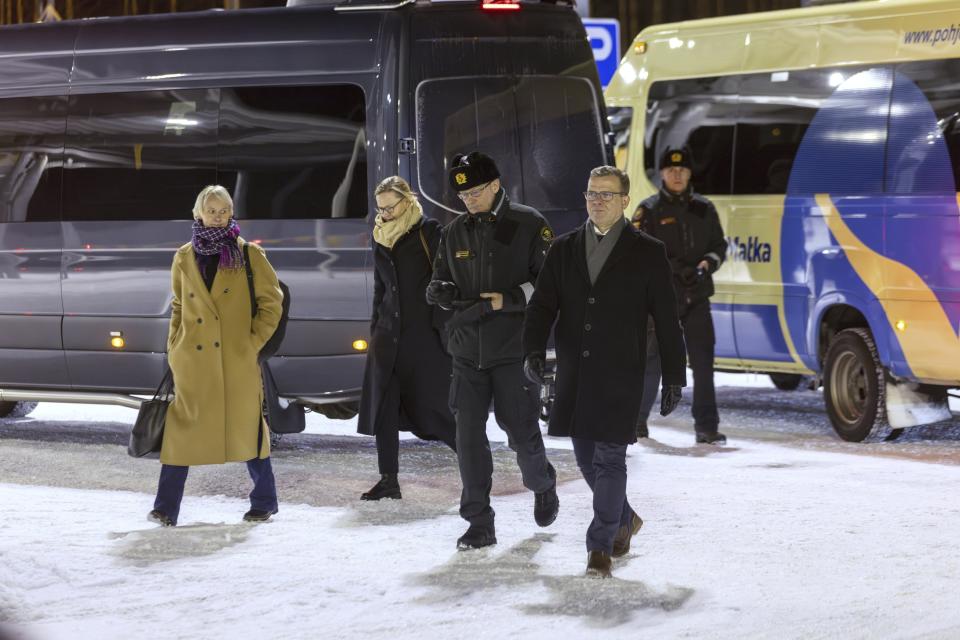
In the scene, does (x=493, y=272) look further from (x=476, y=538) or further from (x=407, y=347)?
(x=407, y=347)

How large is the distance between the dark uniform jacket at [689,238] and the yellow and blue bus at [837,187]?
894 millimetres

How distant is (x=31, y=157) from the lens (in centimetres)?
1255

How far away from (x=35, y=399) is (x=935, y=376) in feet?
18.7

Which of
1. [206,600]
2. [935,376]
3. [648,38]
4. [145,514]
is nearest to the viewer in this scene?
[206,600]

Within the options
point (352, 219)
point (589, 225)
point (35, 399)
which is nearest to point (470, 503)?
point (589, 225)

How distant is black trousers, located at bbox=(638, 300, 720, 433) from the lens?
12.4 metres

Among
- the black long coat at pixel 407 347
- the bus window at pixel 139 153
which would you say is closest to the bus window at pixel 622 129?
the bus window at pixel 139 153

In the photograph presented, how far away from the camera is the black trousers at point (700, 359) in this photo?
12359mm

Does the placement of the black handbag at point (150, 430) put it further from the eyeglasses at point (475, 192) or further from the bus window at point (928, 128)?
the bus window at point (928, 128)

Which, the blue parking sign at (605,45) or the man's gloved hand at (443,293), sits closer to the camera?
the man's gloved hand at (443,293)

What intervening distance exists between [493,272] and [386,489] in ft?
5.95

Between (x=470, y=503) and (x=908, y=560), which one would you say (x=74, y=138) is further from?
(x=908, y=560)

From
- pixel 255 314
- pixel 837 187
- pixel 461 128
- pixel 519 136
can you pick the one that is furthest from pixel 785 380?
pixel 255 314

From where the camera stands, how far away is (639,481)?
10.5 meters
